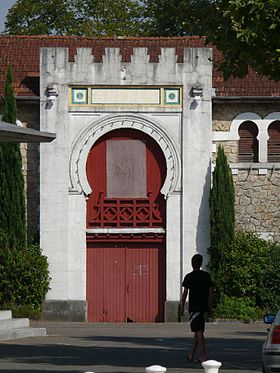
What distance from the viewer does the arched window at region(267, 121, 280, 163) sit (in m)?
38.4

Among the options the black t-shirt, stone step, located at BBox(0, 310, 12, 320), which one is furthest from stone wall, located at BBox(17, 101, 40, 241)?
the black t-shirt

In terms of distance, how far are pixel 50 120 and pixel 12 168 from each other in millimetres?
1859

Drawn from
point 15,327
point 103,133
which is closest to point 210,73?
point 103,133

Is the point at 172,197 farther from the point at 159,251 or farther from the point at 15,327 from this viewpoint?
the point at 15,327

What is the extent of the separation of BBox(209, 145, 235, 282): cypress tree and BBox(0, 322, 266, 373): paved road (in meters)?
4.16

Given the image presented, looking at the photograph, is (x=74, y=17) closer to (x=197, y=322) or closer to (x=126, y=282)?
(x=126, y=282)

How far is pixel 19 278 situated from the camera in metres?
36.6

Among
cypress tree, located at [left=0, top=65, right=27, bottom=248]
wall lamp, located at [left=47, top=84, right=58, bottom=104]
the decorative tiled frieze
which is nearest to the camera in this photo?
cypress tree, located at [left=0, top=65, right=27, bottom=248]

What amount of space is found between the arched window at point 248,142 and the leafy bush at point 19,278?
22.6 feet

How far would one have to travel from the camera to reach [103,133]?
123ft

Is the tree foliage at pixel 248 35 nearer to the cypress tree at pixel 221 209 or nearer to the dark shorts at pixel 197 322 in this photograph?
the dark shorts at pixel 197 322

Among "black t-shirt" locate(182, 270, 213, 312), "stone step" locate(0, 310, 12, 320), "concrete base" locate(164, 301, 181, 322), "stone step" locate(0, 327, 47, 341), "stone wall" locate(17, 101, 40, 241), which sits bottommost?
"concrete base" locate(164, 301, 181, 322)

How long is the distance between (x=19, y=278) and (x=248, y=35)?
62.9 ft

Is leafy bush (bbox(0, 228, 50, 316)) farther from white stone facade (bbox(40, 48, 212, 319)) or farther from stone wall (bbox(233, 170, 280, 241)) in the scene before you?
stone wall (bbox(233, 170, 280, 241))
